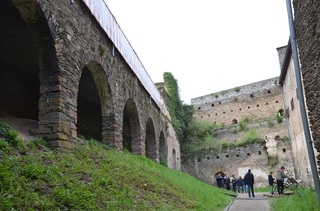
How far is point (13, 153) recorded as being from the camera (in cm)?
555

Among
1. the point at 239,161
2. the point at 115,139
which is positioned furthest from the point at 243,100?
the point at 115,139

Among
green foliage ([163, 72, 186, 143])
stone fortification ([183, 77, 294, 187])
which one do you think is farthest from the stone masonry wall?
green foliage ([163, 72, 186, 143])

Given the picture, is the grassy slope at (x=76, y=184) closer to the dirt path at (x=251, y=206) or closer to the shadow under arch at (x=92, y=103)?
the dirt path at (x=251, y=206)

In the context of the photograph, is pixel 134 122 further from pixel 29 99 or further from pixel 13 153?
pixel 13 153

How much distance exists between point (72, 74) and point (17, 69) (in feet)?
16.1

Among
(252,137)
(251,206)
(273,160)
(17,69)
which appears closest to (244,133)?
(252,137)

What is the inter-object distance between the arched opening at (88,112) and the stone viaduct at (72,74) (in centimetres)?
4

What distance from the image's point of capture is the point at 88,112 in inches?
604

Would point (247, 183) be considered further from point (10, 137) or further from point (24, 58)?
point (10, 137)

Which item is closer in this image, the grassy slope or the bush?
the grassy slope

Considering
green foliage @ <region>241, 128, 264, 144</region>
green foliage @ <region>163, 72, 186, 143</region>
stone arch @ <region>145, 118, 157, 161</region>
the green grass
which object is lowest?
the green grass

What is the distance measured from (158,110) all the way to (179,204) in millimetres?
12332

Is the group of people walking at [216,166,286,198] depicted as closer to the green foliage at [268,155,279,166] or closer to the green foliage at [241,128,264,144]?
the green foliage at [268,155,279,166]

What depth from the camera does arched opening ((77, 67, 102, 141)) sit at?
45.9 ft
